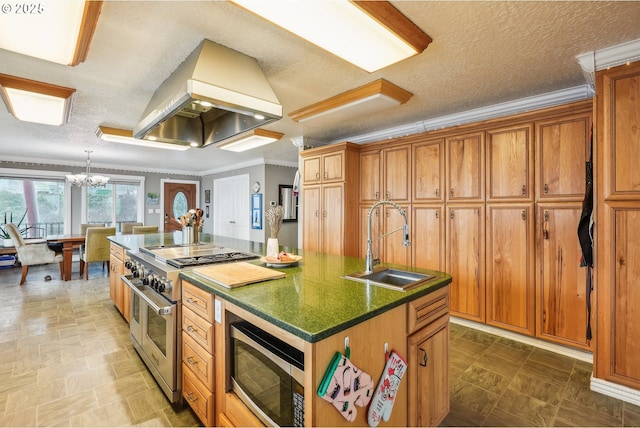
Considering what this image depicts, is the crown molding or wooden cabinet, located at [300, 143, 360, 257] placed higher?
the crown molding

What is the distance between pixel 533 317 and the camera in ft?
8.78

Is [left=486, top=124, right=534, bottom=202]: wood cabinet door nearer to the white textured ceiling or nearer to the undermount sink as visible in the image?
the white textured ceiling

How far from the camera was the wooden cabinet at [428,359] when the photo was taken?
56.2 inches

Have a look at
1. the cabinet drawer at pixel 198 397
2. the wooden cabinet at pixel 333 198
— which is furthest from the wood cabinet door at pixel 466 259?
the cabinet drawer at pixel 198 397

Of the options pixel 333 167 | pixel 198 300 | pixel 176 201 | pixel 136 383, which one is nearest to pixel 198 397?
pixel 198 300

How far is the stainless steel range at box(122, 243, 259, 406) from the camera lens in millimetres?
1819

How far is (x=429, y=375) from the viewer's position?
1546 millimetres

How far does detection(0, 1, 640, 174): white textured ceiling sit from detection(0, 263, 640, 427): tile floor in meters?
2.32

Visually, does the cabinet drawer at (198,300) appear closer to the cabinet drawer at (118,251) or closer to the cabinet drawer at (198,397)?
the cabinet drawer at (198,397)

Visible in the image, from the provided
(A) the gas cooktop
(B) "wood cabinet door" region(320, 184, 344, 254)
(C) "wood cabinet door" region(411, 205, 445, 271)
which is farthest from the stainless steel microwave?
(B) "wood cabinet door" region(320, 184, 344, 254)

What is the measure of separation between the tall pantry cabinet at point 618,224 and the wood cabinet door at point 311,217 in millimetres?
2921

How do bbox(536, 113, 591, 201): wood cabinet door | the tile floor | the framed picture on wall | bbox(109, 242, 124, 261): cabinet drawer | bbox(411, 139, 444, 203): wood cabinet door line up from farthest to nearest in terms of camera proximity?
the framed picture on wall, bbox(411, 139, 444, 203): wood cabinet door, bbox(109, 242, 124, 261): cabinet drawer, bbox(536, 113, 591, 201): wood cabinet door, the tile floor

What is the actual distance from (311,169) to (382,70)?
2157 mm

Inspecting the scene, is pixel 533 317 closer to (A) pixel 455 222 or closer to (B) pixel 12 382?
(A) pixel 455 222
